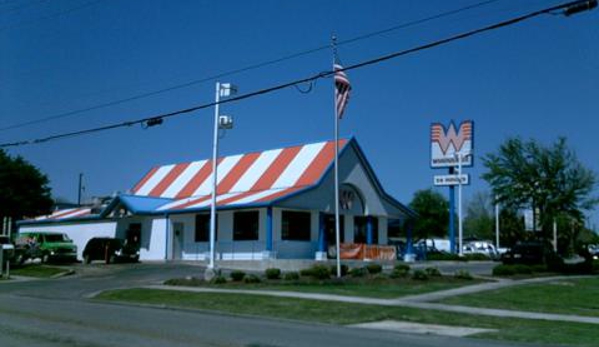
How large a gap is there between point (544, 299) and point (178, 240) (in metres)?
27.1

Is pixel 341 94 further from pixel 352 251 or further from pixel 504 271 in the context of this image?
pixel 352 251

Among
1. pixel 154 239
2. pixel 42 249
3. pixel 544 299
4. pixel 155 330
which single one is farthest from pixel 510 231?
pixel 155 330

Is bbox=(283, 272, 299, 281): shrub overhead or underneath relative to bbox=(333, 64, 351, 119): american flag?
underneath

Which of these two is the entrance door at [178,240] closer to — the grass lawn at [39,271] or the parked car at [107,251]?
the parked car at [107,251]

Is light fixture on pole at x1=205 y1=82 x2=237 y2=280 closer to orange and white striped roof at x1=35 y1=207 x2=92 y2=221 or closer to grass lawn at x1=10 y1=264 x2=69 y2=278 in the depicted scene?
grass lawn at x1=10 y1=264 x2=69 y2=278

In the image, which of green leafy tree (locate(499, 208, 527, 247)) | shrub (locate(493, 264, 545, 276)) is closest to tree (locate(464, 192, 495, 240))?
green leafy tree (locate(499, 208, 527, 247))

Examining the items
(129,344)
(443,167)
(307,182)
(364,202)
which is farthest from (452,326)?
(443,167)

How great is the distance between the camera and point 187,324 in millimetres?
15500

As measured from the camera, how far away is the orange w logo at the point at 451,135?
5684cm

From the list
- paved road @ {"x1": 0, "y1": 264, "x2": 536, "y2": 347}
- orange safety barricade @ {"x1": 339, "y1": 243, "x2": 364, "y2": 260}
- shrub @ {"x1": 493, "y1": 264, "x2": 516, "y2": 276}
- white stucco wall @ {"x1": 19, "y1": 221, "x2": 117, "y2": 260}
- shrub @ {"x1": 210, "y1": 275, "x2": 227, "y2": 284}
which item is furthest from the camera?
white stucco wall @ {"x1": 19, "y1": 221, "x2": 117, "y2": 260}

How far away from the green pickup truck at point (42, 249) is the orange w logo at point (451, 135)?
96.2 feet

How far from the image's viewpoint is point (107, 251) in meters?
42.5

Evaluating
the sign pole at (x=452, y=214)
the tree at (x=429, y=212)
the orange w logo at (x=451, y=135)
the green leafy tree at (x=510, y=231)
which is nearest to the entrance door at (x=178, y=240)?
the sign pole at (x=452, y=214)

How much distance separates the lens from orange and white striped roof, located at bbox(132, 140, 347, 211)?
4228cm
